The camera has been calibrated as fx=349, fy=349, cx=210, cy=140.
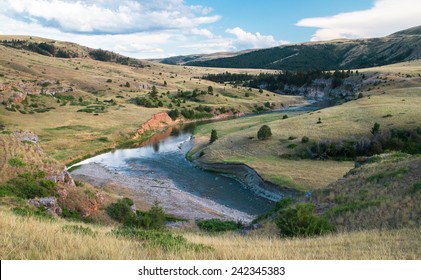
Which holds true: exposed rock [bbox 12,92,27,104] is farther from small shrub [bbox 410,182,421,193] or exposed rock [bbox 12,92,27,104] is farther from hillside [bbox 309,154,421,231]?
small shrub [bbox 410,182,421,193]

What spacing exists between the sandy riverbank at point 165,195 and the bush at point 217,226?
11.7 ft

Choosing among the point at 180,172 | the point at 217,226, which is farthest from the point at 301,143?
the point at 217,226

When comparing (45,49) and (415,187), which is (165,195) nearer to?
(415,187)

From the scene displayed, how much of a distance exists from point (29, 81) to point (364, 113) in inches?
3303

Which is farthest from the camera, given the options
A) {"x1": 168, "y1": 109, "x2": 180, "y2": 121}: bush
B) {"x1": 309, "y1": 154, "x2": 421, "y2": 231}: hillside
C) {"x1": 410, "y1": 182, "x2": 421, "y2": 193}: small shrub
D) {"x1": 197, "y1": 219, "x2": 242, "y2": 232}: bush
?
{"x1": 168, "y1": 109, "x2": 180, "y2": 121}: bush

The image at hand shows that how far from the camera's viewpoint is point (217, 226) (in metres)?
26.3

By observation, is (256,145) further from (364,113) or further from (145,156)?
(364,113)

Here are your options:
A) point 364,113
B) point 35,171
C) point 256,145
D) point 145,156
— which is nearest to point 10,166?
point 35,171

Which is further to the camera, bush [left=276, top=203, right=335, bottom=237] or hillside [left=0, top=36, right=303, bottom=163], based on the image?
hillside [left=0, top=36, right=303, bottom=163]

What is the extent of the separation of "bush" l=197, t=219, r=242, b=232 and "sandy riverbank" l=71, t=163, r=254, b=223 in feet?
11.7

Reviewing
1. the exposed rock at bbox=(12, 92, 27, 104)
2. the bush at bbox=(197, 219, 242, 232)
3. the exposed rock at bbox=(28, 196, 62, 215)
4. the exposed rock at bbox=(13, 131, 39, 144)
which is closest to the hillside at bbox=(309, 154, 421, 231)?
the bush at bbox=(197, 219, 242, 232)

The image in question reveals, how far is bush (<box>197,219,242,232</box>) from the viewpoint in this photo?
2558 centimetres

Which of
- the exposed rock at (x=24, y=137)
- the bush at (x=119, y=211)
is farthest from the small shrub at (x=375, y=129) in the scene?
the exposed rock at (x=24, y=137)

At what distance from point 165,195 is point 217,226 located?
1221 centimetres
